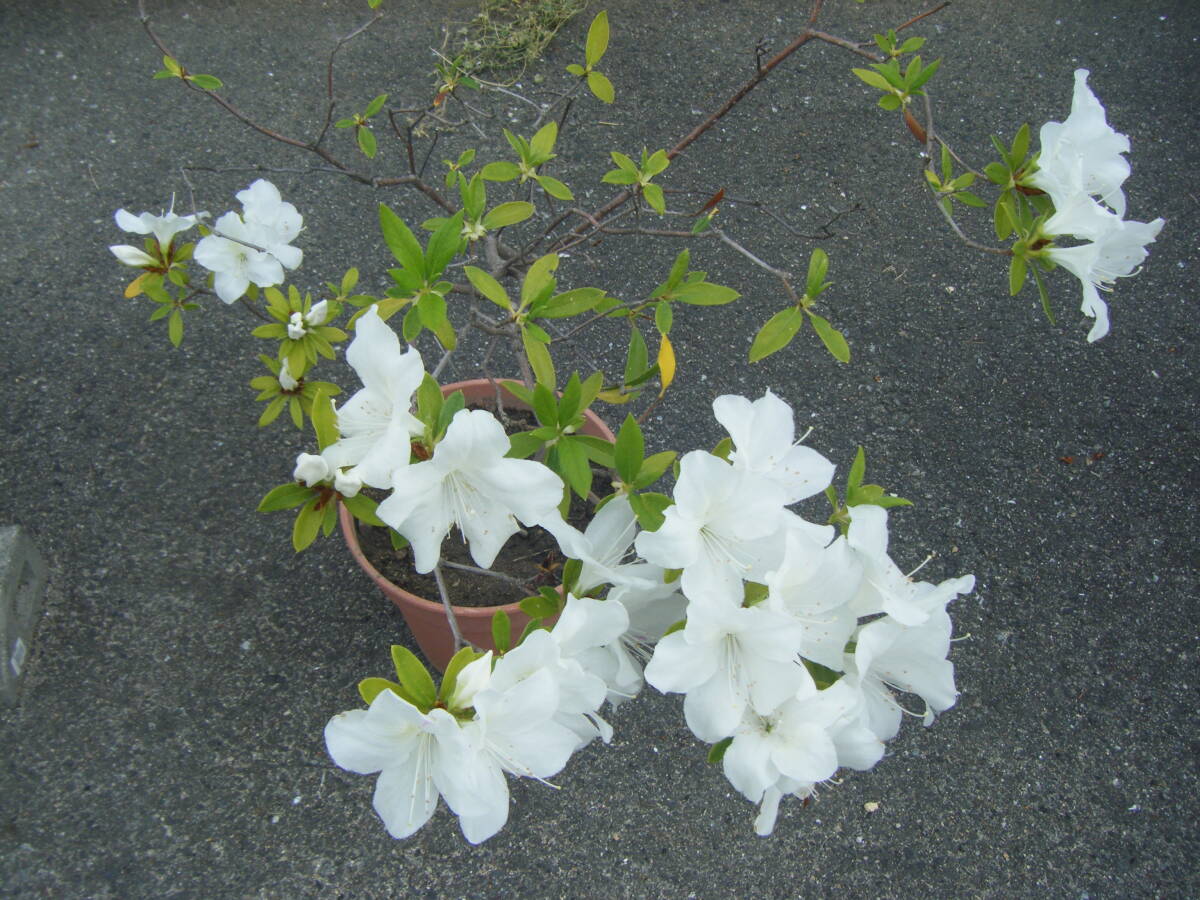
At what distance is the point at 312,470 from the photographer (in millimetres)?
914

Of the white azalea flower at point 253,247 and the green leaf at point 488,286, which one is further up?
the green leaf at point 488,286

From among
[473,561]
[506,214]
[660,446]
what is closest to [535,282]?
[506,214]

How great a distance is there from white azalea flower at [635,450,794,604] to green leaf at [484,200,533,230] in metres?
0.51

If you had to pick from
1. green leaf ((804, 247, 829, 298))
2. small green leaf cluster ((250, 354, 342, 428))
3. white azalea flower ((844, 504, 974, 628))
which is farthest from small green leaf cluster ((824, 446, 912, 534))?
small green leaf cluster ((250, 354, 342, 428))

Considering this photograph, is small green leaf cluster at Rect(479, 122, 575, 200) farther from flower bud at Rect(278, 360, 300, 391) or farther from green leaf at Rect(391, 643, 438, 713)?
green leaf at Rect(391, 643, 438, 713)

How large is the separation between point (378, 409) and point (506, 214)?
0.37m

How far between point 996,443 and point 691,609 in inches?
67.8

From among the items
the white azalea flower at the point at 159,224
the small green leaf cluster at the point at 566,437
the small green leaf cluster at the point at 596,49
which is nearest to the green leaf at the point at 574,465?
the small green leaf cluster at the point at 566,437

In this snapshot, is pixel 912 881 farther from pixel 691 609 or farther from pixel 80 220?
pixel 80 220

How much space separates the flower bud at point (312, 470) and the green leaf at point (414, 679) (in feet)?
0.68

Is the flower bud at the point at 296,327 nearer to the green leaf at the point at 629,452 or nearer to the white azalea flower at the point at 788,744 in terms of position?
the green leaf at the point at 629,452

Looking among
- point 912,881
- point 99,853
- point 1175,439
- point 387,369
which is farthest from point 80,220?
point 1175,439

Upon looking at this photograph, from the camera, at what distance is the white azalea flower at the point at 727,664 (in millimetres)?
746

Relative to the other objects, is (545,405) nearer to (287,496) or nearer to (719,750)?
(287,496)
